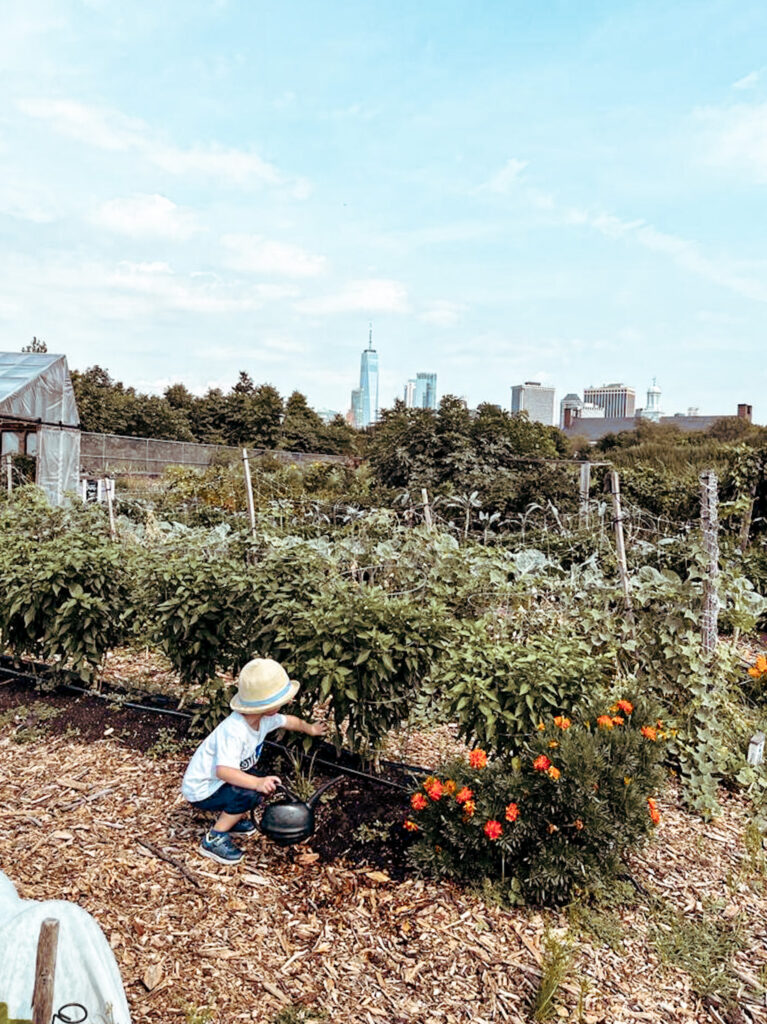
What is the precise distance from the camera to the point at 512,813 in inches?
83.7

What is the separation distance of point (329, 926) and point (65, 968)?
924 mm

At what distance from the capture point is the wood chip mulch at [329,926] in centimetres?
182

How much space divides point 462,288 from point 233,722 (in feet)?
29.1

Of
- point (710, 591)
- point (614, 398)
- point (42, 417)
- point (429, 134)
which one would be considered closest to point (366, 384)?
point (614, 398)

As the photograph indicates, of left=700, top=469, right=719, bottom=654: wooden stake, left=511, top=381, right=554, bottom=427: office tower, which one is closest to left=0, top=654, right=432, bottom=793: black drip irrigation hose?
left=700, top=469, right=719, bottom=654: wooden stake

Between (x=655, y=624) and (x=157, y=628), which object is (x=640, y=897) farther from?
(x=157, y=628)

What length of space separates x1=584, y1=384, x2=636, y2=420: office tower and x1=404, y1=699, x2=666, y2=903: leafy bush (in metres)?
70.7

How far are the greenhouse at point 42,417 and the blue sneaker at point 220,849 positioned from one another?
477 inches

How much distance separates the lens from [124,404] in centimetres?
2762

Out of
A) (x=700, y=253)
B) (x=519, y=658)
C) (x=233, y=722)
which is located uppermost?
(x=700, y=253)

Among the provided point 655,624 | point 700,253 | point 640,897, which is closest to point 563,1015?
point 640,897

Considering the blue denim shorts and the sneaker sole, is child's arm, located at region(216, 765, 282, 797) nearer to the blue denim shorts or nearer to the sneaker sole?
the blue denim shorts

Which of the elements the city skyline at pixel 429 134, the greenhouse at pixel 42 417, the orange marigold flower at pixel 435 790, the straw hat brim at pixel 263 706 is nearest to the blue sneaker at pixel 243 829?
the straw hat brim at pixel 263 706

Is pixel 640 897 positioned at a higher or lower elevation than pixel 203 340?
lower
